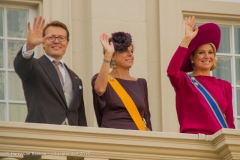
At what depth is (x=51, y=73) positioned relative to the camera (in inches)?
560

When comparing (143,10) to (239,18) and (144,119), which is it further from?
(144,119)

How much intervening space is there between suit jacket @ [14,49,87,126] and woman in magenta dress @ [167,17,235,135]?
1036 mm

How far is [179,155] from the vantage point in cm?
1371

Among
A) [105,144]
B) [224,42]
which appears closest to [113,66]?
[105,144]

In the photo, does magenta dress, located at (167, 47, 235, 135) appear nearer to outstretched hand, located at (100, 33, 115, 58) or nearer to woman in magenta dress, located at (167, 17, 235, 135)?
woman in magenta dress, located at (167, 17, 235, 135)

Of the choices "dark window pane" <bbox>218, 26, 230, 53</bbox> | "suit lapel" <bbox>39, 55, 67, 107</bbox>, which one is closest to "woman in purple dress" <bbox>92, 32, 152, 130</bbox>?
"suit lapel" <bbox>39, 55, 67, 107</bbox>

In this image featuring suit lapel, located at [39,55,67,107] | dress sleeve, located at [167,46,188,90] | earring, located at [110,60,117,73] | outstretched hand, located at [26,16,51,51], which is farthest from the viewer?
earring, located at [110,60,117,73]

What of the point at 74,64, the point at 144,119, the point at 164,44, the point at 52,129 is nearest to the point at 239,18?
the point at 164,44

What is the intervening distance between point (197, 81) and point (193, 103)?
316 millimetres

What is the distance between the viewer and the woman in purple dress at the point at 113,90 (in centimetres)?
1418

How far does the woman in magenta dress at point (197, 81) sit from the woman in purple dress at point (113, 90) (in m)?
0.38

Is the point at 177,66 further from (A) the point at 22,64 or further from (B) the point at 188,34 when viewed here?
(A) the point at 22,64

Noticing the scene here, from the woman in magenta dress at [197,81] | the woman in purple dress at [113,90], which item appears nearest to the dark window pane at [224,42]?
the woman in magenta dress at [197,81]

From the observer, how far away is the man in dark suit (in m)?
13.8
